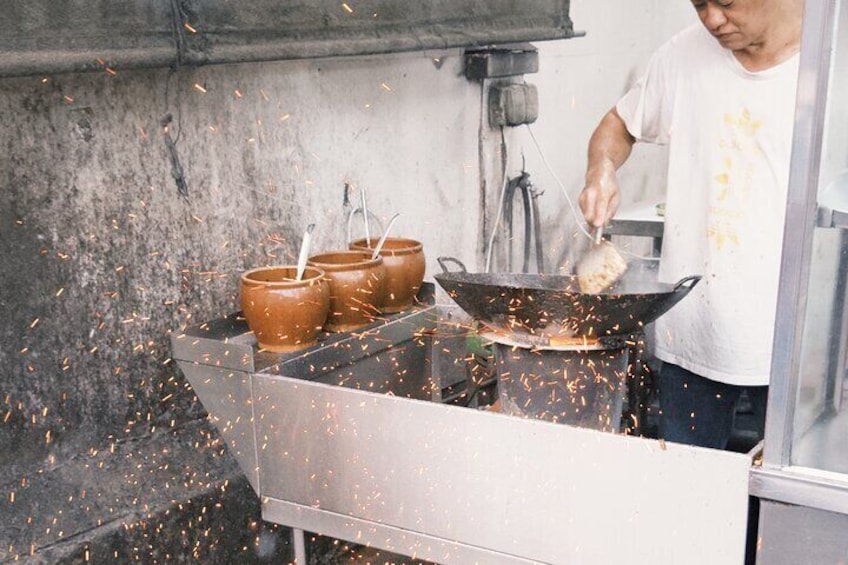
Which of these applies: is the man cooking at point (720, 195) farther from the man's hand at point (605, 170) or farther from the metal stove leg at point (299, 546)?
the metal stove leg at point (299, 546)

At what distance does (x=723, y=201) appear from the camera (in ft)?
8.73

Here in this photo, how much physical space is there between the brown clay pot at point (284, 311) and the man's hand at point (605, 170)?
792 millimetres

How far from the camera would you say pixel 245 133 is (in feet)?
11.0

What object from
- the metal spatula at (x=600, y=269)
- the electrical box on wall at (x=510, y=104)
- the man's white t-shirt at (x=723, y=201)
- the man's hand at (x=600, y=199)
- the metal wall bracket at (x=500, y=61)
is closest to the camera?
the metal spatula at (x=600, y=269)

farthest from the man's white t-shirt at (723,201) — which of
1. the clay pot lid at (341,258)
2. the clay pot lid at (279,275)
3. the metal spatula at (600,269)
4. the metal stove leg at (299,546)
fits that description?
the metal stove leg at (299,546)

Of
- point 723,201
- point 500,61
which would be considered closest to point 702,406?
point 723,201

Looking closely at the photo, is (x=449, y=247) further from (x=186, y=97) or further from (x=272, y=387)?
(x=272, y=387)

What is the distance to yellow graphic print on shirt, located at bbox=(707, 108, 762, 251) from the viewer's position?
2.61 metres

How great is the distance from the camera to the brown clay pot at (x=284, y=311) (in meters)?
2.51

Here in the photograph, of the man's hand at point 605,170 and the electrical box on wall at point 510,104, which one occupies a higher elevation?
the electrical box on wall at point 510,104

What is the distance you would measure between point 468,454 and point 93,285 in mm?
1348

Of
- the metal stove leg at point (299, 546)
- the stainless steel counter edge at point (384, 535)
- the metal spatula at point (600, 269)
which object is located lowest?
the metal stove leg at point (299, 546)

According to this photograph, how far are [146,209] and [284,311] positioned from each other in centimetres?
77

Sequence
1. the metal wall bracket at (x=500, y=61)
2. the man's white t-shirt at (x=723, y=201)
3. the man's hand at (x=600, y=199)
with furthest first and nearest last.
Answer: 1. the metal wall bracket at (x=500, y=61)
2. the man's hand at (x=600, y=199)
3. the man's white t-shirt at (x=723, y=201)
